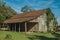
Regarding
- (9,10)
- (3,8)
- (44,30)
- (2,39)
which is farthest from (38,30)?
(9,10)

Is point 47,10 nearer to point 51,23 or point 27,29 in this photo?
point 51,23

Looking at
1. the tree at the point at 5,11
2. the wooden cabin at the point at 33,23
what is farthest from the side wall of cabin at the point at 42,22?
the tree at the point at 5,11

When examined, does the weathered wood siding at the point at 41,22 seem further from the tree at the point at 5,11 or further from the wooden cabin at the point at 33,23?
the tree at the point at 5,11

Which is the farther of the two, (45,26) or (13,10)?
(13,10)

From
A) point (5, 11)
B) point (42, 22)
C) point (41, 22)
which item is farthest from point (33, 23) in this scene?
point (5, 11)

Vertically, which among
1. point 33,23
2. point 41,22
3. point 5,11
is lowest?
point 33,23

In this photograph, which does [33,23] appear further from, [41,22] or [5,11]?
[5,11]

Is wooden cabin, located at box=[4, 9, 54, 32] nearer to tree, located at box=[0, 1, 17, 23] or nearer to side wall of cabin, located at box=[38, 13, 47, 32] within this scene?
side wall of cabin, located at box=[38, 13, 47, 32]

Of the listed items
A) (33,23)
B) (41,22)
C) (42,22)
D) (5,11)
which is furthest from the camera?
(5,11)

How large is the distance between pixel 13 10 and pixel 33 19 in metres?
35.5

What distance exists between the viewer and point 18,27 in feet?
164

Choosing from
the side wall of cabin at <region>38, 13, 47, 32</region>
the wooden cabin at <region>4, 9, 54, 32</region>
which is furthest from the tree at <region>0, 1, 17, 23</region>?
the side wall of cabin at <region>38, 13, 47, 32</region>

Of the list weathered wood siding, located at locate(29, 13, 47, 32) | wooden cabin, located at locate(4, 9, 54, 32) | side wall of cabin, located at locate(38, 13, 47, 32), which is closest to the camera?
wooden cabin, located at locate(4, 9, 54, 32)

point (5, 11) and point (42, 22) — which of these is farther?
point (5, 11)
